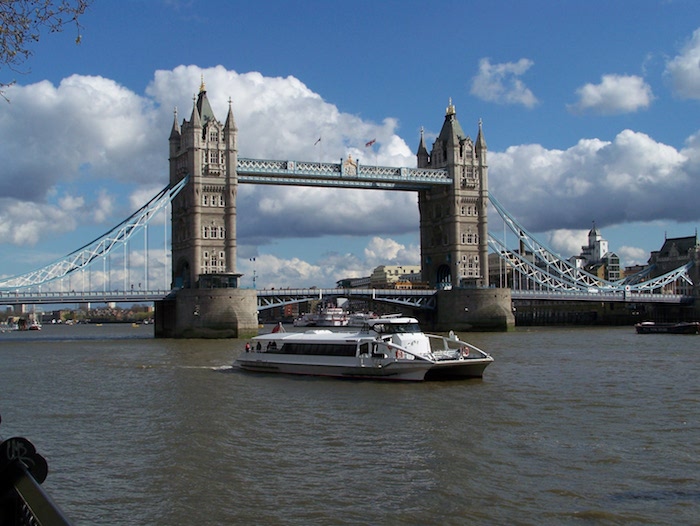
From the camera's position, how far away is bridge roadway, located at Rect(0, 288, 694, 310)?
2505 inches

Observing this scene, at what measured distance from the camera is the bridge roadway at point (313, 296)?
63625 millimetres

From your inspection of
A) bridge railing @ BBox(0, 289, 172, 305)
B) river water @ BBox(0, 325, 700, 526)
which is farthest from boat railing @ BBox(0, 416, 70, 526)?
bridge railing @ BBox(0, 289, 172, 305)

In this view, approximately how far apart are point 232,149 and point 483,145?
→ 29685mm

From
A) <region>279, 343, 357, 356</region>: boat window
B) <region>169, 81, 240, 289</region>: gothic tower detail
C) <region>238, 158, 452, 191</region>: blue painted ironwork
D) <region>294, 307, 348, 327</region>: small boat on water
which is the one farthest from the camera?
<region>294, 307, 348, 327</region>: small boat on water

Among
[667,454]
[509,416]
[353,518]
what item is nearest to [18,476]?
[353,518]

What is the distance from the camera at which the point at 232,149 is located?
74062 mm

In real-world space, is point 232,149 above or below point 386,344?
above

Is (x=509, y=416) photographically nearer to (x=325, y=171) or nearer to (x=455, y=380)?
(x=455, y=380)

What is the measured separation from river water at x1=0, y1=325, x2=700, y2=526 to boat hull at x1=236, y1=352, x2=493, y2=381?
63 centimetres

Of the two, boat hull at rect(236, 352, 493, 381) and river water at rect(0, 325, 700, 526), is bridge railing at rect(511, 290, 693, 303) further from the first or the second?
boat hull at rect(236, 352, 493, 381)

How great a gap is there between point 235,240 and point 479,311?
24.9 meters

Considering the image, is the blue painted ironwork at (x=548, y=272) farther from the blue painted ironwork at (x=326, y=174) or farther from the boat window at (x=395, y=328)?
the boat window at (x=395, y=328)

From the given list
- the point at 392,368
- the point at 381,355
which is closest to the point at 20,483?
the point at 392,368

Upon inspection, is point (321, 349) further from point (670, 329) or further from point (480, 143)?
point (480, 143)
